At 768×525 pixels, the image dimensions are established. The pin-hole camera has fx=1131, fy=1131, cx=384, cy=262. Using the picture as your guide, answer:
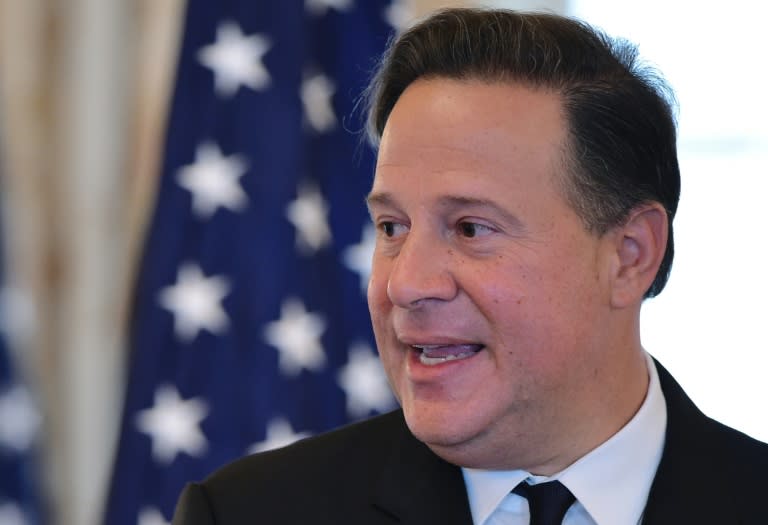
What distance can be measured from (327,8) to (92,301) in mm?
1151

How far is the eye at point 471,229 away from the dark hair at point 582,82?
160 millimetres

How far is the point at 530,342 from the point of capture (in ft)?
6.00

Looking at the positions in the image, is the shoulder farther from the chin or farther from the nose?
the nose

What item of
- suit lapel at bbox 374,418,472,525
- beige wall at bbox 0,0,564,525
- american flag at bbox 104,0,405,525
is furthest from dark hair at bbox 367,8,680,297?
beige wall at bbox 0,0,564,525

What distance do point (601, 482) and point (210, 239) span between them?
155 cm

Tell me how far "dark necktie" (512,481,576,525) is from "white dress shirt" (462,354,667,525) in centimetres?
1

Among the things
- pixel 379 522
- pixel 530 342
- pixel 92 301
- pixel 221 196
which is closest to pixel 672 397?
pixel 530 342

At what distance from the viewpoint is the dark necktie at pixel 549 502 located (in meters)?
1.91

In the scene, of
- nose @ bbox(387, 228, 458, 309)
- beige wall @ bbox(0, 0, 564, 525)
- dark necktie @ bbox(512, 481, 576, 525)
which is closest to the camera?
nose @ bbox(387, 228, 458, 309)

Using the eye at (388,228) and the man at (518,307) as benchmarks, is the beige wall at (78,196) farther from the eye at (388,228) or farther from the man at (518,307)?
the eye at (388,228)

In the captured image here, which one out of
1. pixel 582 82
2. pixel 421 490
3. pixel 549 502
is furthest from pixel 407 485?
pixel 582 82

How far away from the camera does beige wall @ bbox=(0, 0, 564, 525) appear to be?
3498 millimetres

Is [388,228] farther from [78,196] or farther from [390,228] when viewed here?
[78,196]

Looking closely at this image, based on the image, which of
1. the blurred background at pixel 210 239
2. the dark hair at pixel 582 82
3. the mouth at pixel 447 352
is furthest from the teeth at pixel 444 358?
the blurred background at pixel 210 239
